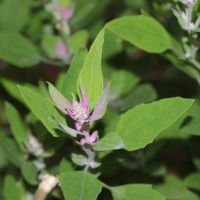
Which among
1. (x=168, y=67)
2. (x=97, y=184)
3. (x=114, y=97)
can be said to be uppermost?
(x=97, y=184)

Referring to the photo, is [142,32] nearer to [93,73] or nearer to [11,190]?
[93,73]

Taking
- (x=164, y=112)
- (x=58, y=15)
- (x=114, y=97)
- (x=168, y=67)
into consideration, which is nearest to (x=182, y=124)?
(x=164, y=112)

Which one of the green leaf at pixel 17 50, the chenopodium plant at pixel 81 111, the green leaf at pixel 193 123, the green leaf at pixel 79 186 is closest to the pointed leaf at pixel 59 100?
the chenopodium plant at pixel 81 111

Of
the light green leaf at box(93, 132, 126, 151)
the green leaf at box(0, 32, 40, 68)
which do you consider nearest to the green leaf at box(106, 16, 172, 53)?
the light green leaf at box(93, 132, 126, 151)

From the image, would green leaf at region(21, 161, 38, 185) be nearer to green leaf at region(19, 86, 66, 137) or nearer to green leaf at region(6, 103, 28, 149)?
green leaf at region(6, 103, 28, 149)

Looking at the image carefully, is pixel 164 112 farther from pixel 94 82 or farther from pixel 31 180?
pixel 31 180

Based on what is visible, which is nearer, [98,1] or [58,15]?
[58,15]

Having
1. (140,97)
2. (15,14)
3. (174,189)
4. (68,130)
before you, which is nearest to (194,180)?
(174,189)
